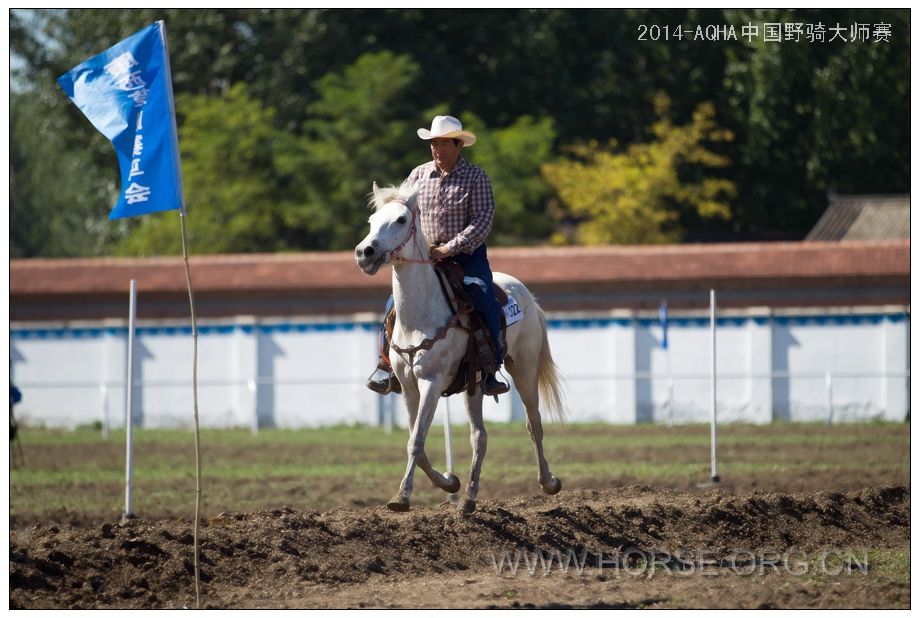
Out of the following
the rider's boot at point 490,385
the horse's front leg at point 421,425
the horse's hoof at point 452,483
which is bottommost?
the horse's hoof at point 452,483

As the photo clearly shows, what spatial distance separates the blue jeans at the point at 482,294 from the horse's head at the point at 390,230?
826 mm

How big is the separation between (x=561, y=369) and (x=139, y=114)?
17094 mm

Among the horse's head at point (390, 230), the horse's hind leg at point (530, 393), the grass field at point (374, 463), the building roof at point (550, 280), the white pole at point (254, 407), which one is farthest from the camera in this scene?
the building roof at point (550, 280)

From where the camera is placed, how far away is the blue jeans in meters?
10.1

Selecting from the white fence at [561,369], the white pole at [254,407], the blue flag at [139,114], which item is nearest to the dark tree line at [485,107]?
the white fence at [561,369]

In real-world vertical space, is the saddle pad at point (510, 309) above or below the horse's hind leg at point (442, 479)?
above

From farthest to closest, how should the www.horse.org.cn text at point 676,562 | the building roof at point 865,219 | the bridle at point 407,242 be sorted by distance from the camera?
the building roof at point 865,219 < the bridle at point 407,242 < the www.horse.org.cn text at point 676,562

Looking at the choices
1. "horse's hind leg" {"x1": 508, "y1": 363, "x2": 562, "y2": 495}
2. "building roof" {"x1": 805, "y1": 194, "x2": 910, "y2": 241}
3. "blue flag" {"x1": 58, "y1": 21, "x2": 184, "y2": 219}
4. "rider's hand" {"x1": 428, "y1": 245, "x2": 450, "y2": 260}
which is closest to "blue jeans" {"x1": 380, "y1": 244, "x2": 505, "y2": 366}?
"rider's hand" {"x1": 428, "y1": 245, "x2": 450, "y2": 260}

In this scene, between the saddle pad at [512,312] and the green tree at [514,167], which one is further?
the green tree at [514,167]

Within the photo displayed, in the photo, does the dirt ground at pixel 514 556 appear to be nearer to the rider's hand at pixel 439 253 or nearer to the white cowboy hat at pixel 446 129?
the rider's hand at pixel 439 253

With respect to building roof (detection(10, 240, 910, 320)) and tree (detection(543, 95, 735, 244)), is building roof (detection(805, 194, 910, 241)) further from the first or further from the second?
building roof (detection(10, 240, 910, 320))

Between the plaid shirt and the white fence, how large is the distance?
1427 cm

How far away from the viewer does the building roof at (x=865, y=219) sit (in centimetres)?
3834

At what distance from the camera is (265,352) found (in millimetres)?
26328
